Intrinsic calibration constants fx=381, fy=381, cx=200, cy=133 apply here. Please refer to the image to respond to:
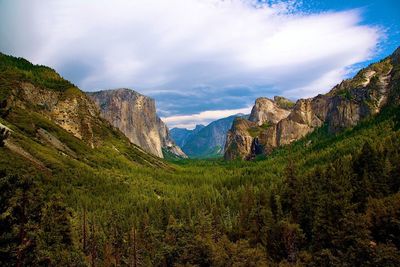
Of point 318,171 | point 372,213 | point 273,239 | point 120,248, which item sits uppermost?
point 318,171

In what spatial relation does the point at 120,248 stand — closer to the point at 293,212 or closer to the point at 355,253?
the point at 293,212

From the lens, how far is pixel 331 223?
228 feet

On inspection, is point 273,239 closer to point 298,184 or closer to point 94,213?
point 298,184

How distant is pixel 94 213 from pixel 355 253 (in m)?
130

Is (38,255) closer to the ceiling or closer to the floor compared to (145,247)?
closer to the ceiling

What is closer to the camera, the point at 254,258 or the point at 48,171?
the point at 254,258

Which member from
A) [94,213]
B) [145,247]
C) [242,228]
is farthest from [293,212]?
[94,213]

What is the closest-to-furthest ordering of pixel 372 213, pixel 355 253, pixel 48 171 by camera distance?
pixel 355 253
pixel 372 213
pixel 48 171

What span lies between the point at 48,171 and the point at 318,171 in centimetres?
14673

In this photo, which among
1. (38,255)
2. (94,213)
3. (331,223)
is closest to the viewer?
(38,255)

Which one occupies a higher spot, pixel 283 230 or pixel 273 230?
pixel 283 230

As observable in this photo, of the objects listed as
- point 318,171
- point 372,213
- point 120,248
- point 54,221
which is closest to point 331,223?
point 372,213

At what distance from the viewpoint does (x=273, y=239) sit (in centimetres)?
7906

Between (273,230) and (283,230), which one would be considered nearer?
(283,230)
